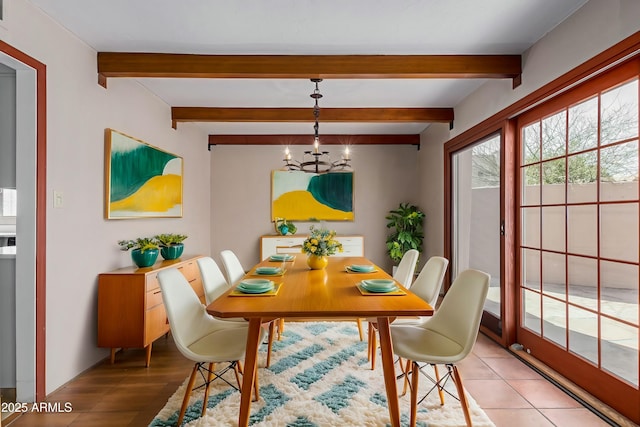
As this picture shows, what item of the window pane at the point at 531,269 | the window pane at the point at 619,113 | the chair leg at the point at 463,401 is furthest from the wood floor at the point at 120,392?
the window pane at the point at 619,113

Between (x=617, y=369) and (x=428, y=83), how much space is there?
2856mm

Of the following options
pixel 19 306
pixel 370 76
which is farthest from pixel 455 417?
pixel 19 306

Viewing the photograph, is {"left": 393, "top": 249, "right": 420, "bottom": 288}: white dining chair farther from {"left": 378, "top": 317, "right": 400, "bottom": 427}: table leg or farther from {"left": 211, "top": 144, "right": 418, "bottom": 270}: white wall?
{"left": 211, "top": 144, "right": 418, "bottom": 270}: white wall

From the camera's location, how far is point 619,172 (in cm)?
226

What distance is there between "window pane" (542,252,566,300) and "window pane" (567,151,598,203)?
0.47 meters

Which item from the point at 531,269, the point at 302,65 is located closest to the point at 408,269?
the point at 531,269

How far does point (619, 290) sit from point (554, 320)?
700mm

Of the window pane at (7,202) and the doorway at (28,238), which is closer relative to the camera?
the doorway at (28,238)

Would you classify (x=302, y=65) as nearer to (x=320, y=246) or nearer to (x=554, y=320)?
(x=320, y=246)

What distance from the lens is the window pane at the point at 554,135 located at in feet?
9.19

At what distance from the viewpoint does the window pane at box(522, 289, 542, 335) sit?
3.11 metres

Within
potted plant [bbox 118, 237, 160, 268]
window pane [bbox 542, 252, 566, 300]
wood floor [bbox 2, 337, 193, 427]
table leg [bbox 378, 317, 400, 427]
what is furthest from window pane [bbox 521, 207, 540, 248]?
potted plant [bbox 118, 237, 160, 268]

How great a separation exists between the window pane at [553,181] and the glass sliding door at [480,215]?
0.59m

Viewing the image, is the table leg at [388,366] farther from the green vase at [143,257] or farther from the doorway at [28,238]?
the green vase at [143,257]
